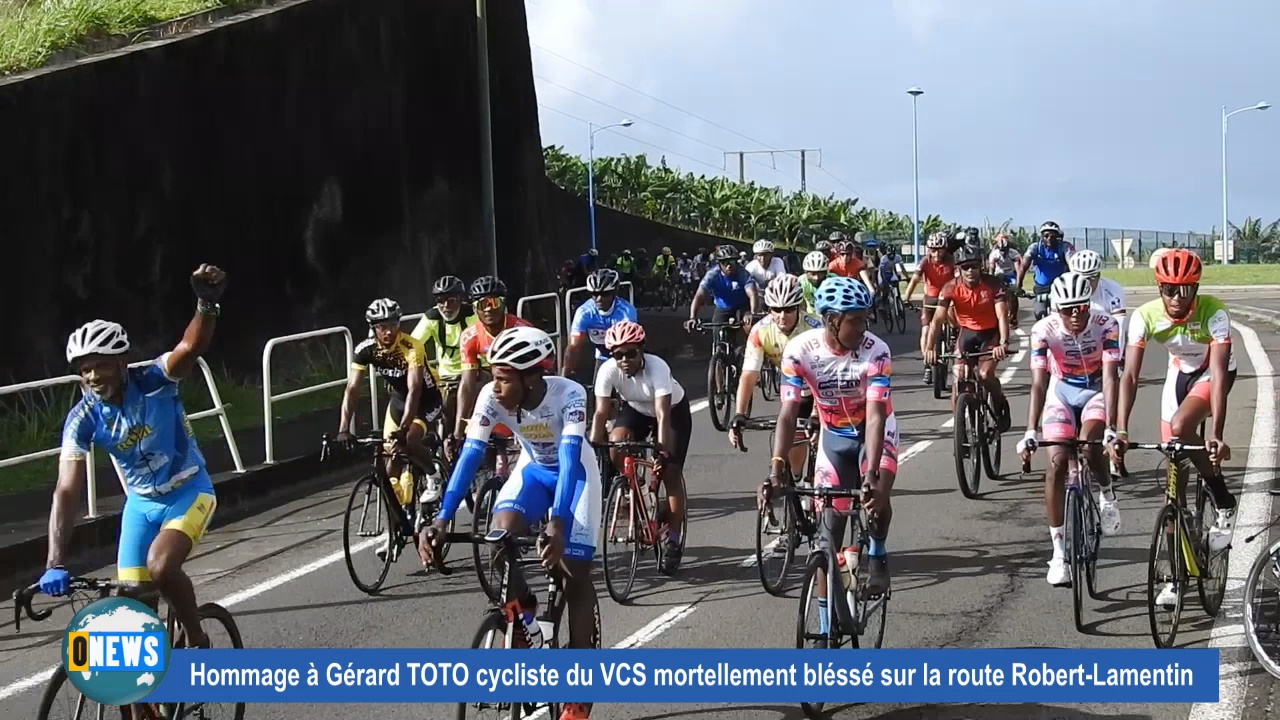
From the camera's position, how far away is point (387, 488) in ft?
32.8

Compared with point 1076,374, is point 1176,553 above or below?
below

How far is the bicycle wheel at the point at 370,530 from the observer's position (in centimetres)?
982

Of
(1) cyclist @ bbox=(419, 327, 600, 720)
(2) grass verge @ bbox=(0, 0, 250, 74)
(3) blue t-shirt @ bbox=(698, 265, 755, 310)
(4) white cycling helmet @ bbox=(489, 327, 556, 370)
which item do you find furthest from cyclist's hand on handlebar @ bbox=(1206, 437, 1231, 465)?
(2) grass verge @ bbox=(0, 0, 250, 74)

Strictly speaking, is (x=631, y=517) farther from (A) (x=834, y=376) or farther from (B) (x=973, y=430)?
(B) (x=973, y=430)

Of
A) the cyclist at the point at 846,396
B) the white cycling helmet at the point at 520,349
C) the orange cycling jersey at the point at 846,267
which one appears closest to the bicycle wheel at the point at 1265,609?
the cyclist at the point at 846,396

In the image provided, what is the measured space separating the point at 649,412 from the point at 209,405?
864cm

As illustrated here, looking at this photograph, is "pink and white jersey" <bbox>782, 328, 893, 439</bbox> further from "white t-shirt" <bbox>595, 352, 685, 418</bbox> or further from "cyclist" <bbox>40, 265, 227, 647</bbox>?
"cyclist" <bbox>40, 265, 227, 647</bbox>

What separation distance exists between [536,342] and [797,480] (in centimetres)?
412

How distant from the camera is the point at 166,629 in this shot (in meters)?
6.38

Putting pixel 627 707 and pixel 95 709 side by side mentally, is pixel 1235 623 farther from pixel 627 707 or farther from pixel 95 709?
pixel 95 709

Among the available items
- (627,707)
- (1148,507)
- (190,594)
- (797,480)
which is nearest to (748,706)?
(627,707)

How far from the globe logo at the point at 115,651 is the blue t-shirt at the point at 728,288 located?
1191 cm

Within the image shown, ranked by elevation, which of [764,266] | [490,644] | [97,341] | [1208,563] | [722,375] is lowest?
[1208,563]

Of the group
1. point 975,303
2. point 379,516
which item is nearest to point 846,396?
point 379,516
